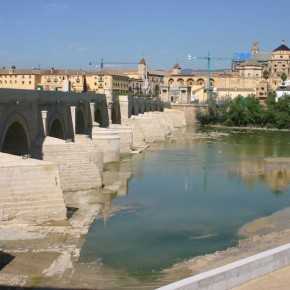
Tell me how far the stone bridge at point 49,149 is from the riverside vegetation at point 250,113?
25301 millimetres

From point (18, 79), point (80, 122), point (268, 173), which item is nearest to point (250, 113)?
point (18, 79)

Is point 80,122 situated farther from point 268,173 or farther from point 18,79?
point 18,79

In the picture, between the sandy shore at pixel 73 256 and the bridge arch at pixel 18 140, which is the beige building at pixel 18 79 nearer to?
the bridge arch at pixel 18 140

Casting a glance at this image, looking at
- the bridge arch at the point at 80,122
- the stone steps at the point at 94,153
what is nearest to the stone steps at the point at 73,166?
the stone steps at the point at 94,153

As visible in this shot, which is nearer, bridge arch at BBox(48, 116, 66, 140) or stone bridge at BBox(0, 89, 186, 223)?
stone bridge at BBox(0, 89, 186, 223)

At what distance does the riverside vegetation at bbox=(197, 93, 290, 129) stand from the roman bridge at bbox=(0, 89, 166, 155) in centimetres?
2777

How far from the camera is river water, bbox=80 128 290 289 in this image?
520 inches

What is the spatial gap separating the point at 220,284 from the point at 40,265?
5.79 metres

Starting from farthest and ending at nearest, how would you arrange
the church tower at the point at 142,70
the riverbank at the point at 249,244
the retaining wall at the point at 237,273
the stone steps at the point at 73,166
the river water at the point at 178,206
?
the church tower at the point at 142,70, the stone steps at the point at 73,166, the river water at the point at 178,206, the riverbank at the point at 249,244, the retaining wall at the point at 237,273

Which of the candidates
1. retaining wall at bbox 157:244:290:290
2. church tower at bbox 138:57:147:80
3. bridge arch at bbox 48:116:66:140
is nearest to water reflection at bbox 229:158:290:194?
bridge arch at bbox 48:116:66:140

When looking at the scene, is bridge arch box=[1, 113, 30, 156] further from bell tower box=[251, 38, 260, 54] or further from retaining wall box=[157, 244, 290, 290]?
bell tower box=[251, 38, 260, 54]

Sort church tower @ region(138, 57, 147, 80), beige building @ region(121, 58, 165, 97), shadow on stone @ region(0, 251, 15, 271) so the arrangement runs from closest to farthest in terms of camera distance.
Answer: shadow on stone @ region(0, 251, 15, 271) < beige building @ region(121, 58, 165, 97) < church tower @ region(138, 57, 147, 80)

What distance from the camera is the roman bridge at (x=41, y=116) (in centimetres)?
2033

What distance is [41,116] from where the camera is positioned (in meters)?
23.9
